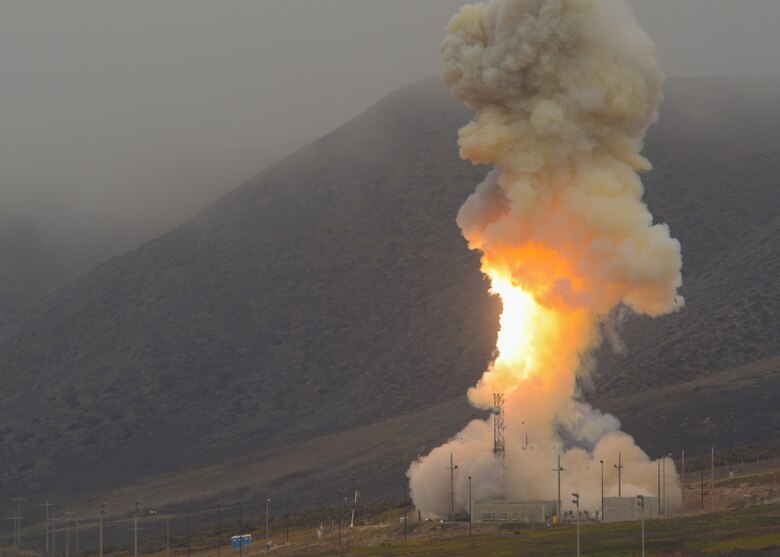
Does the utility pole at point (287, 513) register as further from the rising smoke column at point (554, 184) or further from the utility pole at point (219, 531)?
the rising smoke column at point (554, 184)

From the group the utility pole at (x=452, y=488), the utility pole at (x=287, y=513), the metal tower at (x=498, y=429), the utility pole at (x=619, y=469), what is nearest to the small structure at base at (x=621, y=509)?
the utility pole at (x=619, y=469)

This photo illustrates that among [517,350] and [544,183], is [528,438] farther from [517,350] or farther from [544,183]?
[544,183]

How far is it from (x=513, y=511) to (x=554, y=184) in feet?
84.6

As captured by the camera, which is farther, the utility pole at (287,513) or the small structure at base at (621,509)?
the utility pole at (287,513)

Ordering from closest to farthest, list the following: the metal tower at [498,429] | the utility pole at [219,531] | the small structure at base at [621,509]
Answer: the metal tower at [498,429]
the small structure at base at [621,509]
the utility pole at [219,531]

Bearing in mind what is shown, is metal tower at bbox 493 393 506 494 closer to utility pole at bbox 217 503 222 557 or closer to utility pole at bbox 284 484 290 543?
utility pole at bbox 284 484 290 543

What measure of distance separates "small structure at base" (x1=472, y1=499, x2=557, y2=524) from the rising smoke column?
2.78 m

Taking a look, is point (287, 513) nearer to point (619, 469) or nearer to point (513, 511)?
point (513, 511)

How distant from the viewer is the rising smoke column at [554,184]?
96.1 meters

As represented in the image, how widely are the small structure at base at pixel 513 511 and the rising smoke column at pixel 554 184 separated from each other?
2.78 m

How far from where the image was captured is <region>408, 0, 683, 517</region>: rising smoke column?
315ft

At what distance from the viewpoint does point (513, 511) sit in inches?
4304

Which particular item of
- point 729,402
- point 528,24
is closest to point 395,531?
point 528,24

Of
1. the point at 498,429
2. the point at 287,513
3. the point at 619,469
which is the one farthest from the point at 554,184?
the point at 287,513
